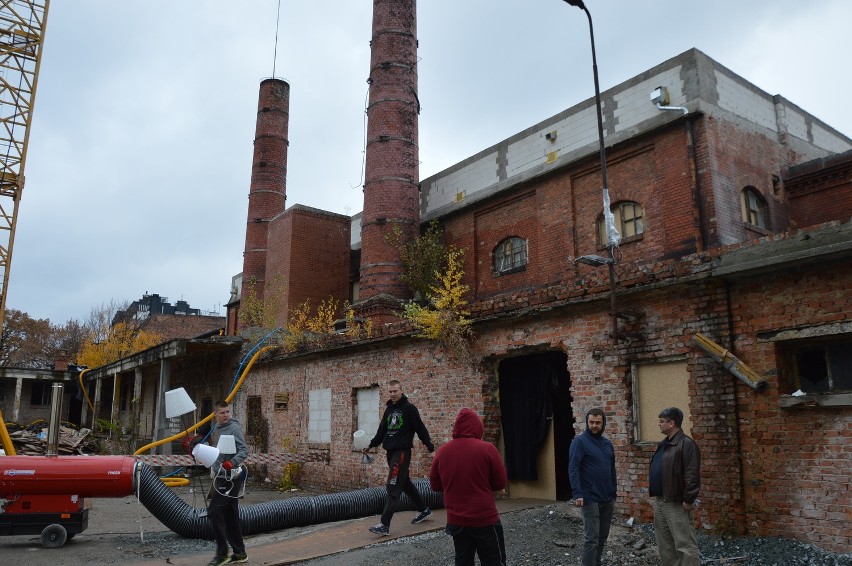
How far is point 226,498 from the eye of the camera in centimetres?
658

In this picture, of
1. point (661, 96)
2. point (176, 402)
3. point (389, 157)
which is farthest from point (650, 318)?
point (389, 157)

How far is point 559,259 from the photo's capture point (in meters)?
16.9

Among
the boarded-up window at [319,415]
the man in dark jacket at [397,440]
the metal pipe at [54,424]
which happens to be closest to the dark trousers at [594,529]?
the man in dark jacket at [397,440]

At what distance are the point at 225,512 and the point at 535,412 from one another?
5.31 metres

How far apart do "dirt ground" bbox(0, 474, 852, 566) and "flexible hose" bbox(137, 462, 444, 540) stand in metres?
0.15

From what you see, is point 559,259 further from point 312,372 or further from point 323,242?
point 323,242

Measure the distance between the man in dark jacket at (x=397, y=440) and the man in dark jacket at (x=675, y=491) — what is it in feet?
9.22

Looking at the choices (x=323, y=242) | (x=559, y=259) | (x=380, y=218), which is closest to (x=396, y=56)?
(x=380, y=218)

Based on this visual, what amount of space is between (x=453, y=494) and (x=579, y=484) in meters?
1.65

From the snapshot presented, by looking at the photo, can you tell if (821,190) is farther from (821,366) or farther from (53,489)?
(53,489)

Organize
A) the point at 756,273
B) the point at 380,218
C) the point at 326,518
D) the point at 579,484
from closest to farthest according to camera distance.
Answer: the point at 579,484 → the point at 756,273 → the point at 326,518 → the point at 380,218

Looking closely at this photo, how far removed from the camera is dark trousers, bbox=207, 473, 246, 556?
6.56m

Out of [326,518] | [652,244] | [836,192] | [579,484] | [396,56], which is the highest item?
[396,56]

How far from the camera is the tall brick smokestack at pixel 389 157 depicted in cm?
1969
